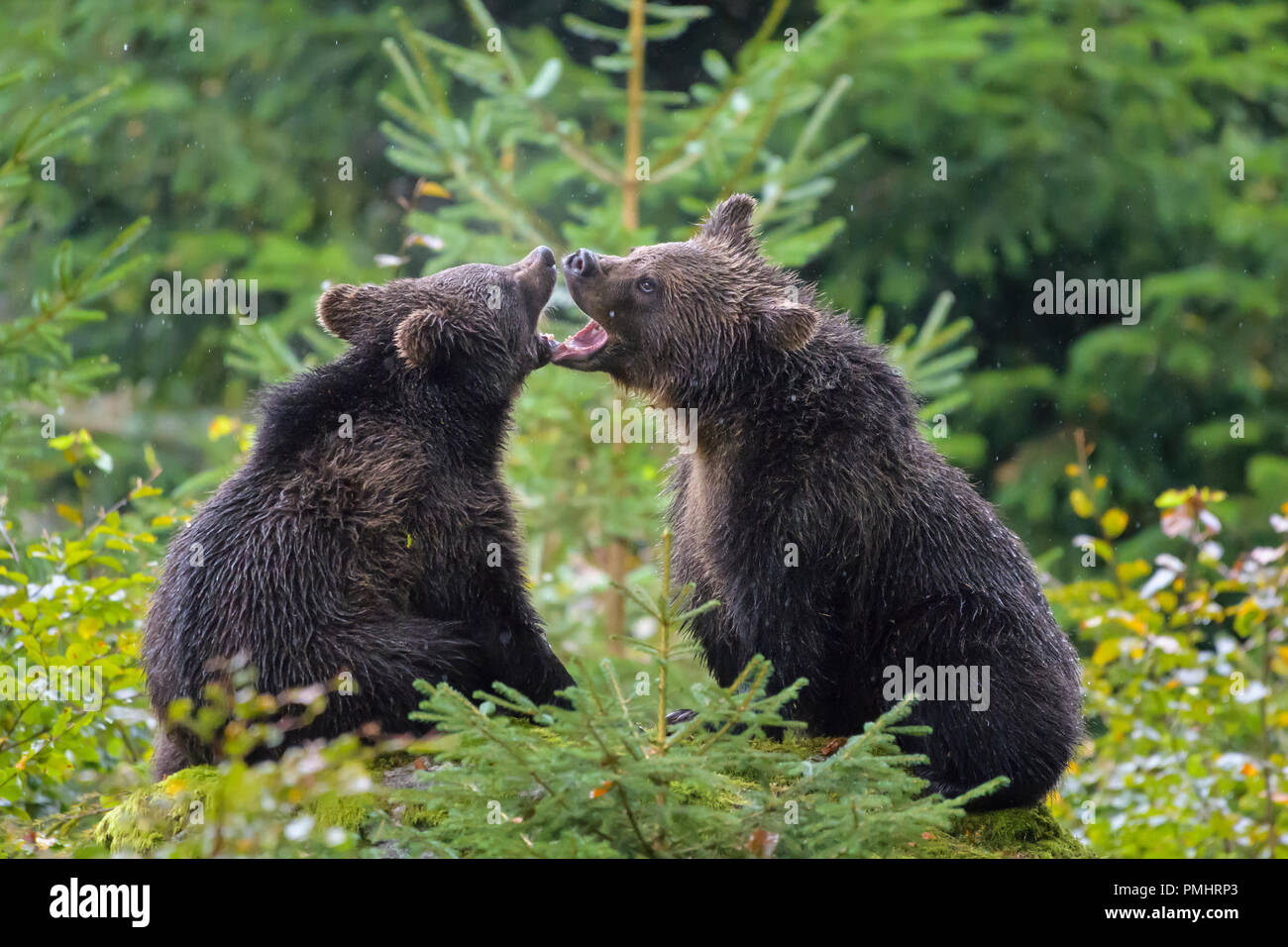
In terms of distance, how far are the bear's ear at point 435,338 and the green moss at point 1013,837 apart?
8.37 ft

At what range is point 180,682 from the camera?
4.55 metres

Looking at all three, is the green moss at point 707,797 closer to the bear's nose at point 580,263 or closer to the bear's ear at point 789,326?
the bear's ear at point 789,326

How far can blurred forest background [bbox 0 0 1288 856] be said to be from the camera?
26.6ft

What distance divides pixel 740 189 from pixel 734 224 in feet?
9.03

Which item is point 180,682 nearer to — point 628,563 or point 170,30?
point 628,563

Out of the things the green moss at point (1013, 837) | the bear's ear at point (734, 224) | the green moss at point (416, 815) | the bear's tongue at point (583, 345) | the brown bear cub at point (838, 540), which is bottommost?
the green moss at point (1013, 837)

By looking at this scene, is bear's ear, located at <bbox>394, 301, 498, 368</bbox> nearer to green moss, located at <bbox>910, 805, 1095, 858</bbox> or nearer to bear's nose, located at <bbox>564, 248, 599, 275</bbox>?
bear's nose, located at <bbox>564, 248, 599, 275</bbox>

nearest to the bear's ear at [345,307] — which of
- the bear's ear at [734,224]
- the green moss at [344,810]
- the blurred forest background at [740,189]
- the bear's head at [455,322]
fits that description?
the bear's head at [455,322]

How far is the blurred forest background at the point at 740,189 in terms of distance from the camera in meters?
8.10

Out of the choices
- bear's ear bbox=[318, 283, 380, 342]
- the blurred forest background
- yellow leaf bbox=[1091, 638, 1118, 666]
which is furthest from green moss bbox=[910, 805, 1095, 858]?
bear's ear bbox=[318, 283, 380, 342]

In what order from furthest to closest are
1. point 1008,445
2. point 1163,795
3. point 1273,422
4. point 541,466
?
point 1008,445 → point 1273,422 → point 541,466 → point 1163,795

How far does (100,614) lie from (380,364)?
1.63m
